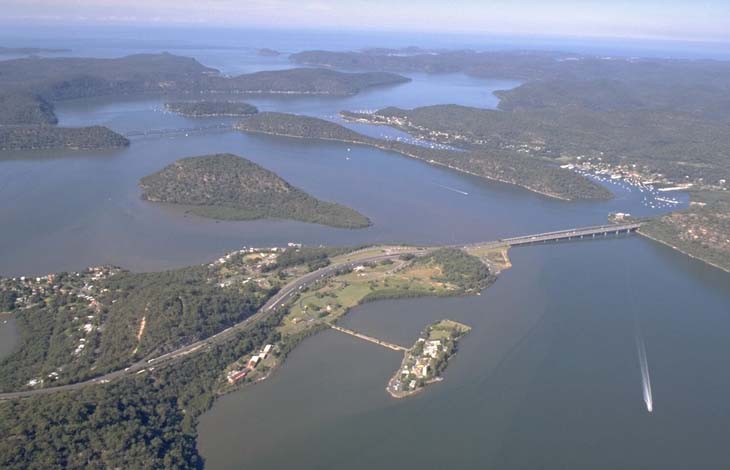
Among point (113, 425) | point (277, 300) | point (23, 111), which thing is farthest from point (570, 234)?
point (23, 111)

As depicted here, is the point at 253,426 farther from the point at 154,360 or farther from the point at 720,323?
the point at 720,323

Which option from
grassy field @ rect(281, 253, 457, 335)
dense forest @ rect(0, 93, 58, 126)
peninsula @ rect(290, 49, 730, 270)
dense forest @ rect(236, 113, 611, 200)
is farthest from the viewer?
dense forest @ rect(0, 93, 58, 126)

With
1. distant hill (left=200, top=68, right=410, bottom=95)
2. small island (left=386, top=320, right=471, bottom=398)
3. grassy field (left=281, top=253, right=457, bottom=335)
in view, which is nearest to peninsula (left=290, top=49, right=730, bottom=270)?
grassy field (left=281, top=253, right=457, bottom=335)

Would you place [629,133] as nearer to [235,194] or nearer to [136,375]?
[235,194]

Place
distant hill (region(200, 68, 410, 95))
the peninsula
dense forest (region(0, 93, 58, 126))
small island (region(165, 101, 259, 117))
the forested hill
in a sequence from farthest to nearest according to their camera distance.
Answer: distant hill (region(200, 68, 410, 95)), small island (region(165, 101, 259, 117)), the forested hill, dense forest (region(0, 93, 58, 126)), the peninsula

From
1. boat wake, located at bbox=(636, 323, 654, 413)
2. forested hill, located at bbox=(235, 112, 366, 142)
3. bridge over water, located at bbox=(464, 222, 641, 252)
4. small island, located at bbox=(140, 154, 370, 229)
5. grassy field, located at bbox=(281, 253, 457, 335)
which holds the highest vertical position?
forested hill, located at bbox=(235, 112, 366, 142)

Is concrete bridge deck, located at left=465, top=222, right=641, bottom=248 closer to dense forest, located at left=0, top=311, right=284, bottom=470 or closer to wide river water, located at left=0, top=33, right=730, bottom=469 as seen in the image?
wide river water, located at left=0, top=33, right=730, bottom=469
